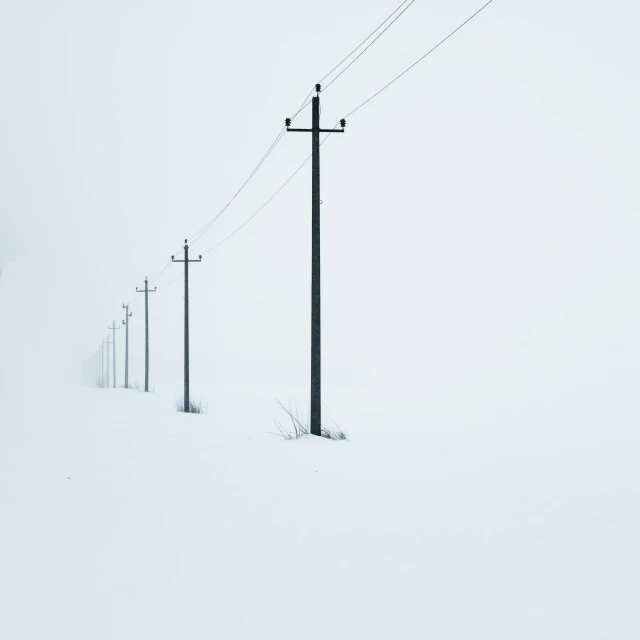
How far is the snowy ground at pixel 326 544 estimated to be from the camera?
13.7 feet

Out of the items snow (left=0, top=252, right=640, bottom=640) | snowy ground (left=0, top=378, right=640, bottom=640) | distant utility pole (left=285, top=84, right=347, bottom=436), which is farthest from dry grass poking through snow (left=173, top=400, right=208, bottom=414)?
snowy ground (left=0, top=378, right=640, bottom=640)

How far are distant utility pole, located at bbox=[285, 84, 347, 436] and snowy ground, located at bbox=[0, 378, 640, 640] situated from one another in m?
2.05

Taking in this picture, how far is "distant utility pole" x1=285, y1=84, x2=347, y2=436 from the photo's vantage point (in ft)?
43.2

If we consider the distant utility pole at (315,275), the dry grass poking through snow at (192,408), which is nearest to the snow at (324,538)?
the distant utility pole at (315,275)

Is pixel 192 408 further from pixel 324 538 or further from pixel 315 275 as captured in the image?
pixel 324 538

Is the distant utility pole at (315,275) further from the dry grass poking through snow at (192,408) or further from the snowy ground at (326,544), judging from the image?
the dry grass poking through snow at (192,408)

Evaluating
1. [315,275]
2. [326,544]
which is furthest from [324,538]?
[315,275]

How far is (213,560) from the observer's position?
5.45 meters

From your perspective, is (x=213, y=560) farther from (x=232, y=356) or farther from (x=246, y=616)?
(x=232, y=356)

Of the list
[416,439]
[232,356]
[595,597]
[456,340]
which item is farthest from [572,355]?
[232,356]

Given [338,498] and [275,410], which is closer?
[338,498]

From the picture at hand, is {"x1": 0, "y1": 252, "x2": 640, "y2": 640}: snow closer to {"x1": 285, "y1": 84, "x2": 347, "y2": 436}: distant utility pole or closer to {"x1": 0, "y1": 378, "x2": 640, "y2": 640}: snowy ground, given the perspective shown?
{"x1": 0, "y1": 378, "x2": 640, "y2": 640}: snowy ground

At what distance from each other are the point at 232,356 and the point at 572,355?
2935 inches

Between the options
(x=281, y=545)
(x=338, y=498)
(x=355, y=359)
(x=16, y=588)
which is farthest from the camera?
(x=355, y=359)
